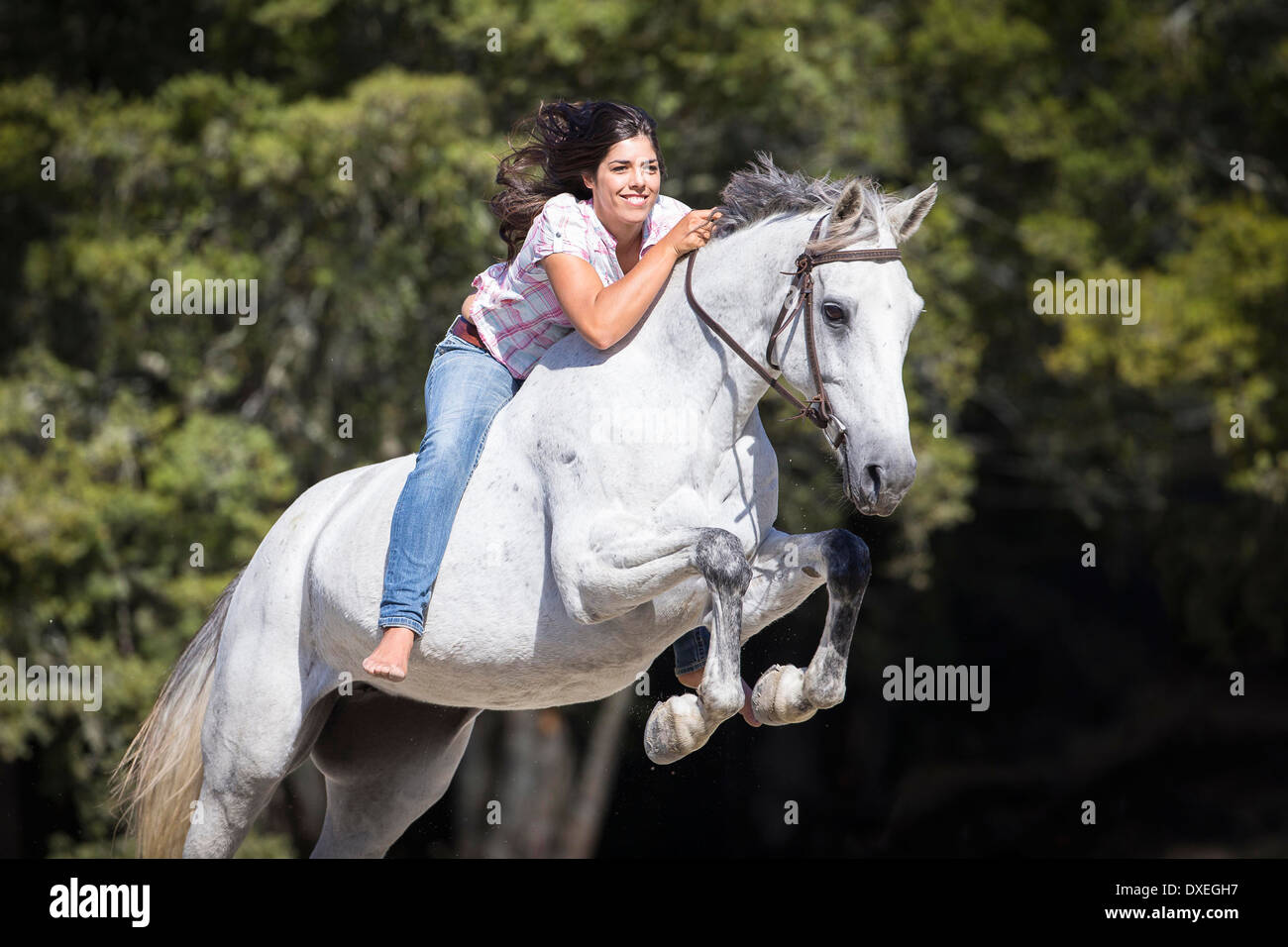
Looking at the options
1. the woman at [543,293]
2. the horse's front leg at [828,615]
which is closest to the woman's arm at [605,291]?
the woman at [543,293]

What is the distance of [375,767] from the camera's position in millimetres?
5363

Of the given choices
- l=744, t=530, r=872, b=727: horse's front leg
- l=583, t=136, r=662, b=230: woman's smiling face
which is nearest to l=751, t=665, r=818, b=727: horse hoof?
l=744, t=530, r=872, b=727: horse's front leg

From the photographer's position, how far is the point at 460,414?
4.68 m

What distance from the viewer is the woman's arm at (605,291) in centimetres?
441

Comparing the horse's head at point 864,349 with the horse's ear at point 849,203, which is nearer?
the horse's head at point 864,349

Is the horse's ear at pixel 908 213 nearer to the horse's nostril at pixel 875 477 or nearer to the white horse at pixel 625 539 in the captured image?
the white horse at pixel 625 539

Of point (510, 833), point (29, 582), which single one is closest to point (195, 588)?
point (29, 582)

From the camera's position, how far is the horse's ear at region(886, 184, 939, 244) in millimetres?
4383

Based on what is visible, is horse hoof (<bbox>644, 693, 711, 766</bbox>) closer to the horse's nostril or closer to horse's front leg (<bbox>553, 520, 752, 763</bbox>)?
horse's front leg (<bbox>553, 520, 752, 763</bbox>)

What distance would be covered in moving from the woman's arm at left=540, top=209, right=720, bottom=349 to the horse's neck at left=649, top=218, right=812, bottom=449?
13 cm

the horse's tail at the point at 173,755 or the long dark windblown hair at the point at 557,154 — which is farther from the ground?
the long dark windblown hair at the point at 557,154

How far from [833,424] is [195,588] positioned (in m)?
8.30

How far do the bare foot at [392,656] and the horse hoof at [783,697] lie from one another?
3.43ft
